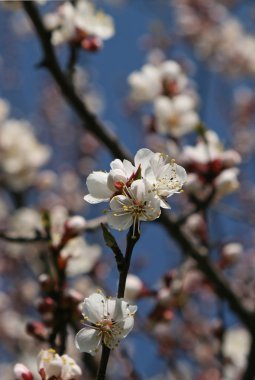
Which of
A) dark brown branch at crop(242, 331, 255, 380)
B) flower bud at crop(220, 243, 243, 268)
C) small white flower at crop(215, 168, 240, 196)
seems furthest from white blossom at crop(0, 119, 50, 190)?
dark brown branch at crop(242, 331, 255, 380)

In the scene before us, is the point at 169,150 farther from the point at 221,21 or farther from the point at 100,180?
the point at 221,21

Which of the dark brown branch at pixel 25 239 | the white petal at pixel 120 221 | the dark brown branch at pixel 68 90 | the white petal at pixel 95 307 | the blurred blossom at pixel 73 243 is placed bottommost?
the white petal at pixel 95 307

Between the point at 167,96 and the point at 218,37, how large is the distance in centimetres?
593

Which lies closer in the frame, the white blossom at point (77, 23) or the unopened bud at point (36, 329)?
the unopened bud at point (36, 329)

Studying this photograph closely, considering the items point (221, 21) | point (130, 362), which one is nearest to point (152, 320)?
point (130, 362)

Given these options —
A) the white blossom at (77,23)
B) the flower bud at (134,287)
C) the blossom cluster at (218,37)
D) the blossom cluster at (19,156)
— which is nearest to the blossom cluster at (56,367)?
the flower bud at (134,287)

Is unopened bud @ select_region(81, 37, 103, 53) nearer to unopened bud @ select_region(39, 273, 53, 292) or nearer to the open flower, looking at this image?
unopened bud @ select_region(39, 273, 53, 292)

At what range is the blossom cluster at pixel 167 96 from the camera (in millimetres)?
3482

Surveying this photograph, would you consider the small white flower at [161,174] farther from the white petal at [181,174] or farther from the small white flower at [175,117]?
the small white flower at [175,117]

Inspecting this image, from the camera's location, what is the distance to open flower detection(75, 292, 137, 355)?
57.7 inches

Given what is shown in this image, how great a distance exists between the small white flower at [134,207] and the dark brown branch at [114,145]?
138 cm

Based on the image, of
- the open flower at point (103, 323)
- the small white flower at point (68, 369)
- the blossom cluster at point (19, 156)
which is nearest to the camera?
the open flower at point (103, 323)

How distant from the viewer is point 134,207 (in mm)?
1511

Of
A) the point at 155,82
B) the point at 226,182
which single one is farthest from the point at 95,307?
the point at 155,82
